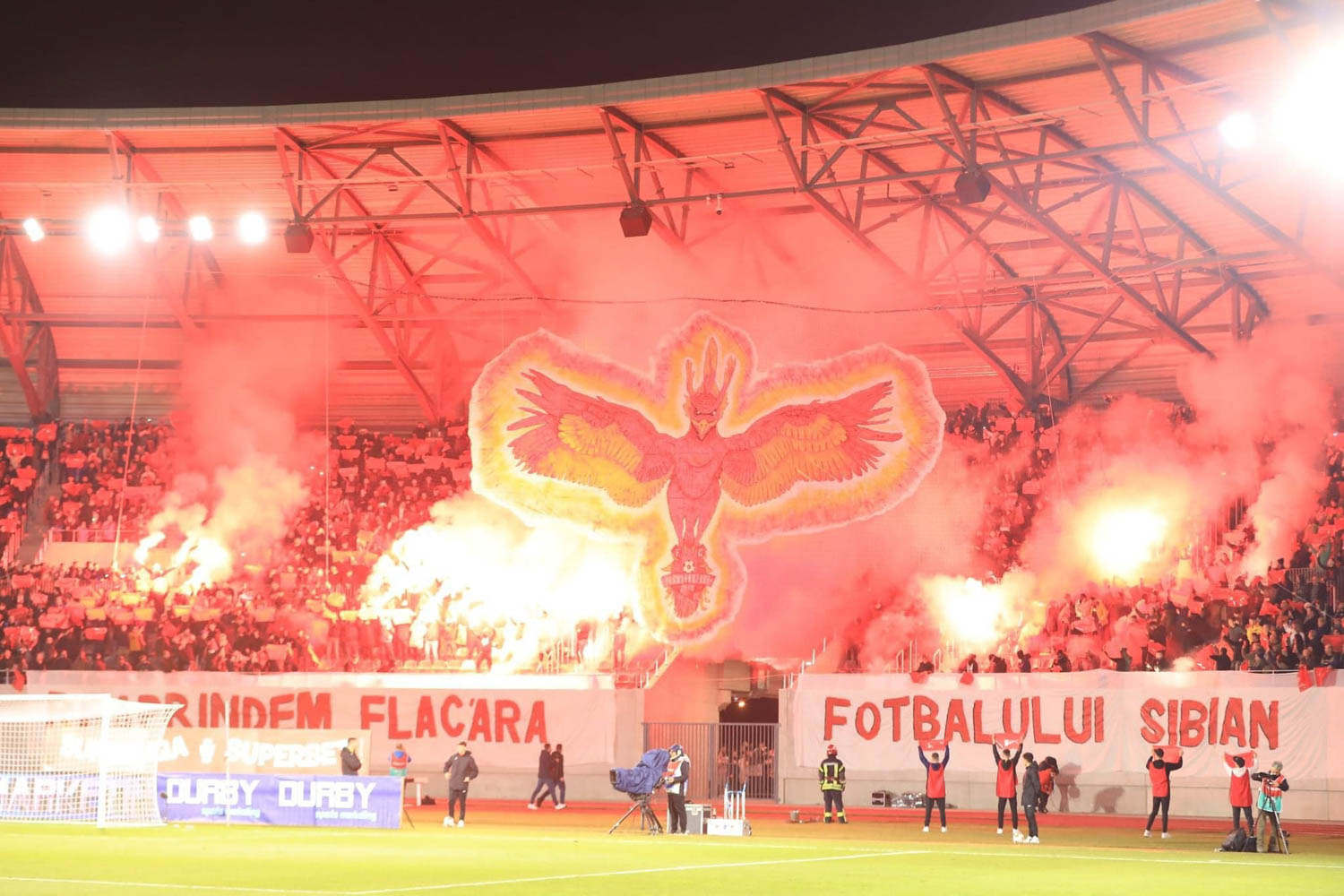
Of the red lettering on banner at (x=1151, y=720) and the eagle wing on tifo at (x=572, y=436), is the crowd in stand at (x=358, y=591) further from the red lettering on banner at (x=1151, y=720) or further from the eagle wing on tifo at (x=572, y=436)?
the eagle wing on tifo at (x=572, y=436)

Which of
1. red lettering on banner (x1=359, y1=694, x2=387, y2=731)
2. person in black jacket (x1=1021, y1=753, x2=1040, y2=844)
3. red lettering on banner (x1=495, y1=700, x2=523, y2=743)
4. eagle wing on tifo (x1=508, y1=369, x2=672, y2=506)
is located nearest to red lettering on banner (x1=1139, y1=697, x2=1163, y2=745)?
person in black jacket (x1=1021, y1=753, x2=1040, y2=844)

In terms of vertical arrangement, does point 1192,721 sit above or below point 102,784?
above

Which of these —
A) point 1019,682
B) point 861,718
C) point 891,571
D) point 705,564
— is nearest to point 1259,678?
point 1019,682

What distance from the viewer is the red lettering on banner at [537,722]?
94.1 feet

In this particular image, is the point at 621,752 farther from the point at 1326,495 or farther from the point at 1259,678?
the point at 1326,495

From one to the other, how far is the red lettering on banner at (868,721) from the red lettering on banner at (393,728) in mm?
8371

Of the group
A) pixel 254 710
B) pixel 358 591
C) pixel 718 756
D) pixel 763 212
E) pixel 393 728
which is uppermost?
pixel 763 212

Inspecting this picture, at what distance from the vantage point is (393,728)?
95.8 feet

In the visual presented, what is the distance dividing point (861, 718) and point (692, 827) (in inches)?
243

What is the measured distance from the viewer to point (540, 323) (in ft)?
110

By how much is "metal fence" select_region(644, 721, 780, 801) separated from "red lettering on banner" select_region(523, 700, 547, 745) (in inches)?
74.5

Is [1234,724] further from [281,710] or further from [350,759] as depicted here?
[281,710]

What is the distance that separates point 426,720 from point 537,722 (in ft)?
6.98

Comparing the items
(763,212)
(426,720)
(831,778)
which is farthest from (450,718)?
(763,212)
